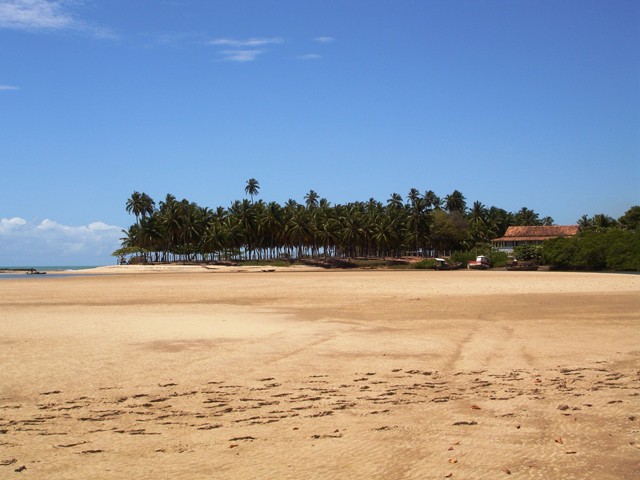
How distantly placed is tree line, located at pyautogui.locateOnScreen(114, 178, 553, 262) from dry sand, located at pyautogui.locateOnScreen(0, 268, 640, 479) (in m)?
101

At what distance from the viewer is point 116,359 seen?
13.0 meters

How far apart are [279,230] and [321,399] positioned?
113 m

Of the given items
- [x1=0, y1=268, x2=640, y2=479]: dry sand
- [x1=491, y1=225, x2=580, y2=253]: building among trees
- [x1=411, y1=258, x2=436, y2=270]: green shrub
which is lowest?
[x1=0, y1=268, x2=640, y2=479]: dry sand

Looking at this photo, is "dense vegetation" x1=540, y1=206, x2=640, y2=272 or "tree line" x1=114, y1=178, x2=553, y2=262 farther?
"tree line" x1=114, y1=178, x2=553, y2=262

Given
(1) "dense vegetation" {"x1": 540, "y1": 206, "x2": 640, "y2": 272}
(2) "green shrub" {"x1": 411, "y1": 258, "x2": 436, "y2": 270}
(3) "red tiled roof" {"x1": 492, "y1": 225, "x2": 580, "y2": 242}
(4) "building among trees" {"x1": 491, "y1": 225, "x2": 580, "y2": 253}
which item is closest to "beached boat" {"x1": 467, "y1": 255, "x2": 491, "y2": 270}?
(2) "green shrub" {"x1": 411, "y1": 258, "x2": 436, "y2": 270}

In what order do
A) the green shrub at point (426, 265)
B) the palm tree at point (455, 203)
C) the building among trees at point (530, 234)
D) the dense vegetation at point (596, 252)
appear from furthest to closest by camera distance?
the palm tree at point (455, 203)
the building among trees at point (530, 234)
the green shrub at point (426, 265)
the dense vegetation at point (596, 252)

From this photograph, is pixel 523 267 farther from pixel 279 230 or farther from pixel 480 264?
pixel 279 230

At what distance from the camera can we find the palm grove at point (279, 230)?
120m

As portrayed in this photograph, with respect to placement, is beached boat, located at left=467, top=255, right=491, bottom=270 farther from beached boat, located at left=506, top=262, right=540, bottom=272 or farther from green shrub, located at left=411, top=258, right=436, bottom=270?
green shrub, located at left=411, top=258, right=436, bottom=270

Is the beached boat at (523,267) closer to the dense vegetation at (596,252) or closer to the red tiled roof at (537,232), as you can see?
the dense vegetation at (596,252)

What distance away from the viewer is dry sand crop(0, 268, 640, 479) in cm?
641

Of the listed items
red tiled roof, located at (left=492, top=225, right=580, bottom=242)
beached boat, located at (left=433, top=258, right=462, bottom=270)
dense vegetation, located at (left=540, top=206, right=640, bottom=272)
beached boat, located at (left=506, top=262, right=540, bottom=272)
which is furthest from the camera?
red tiled roof, located at (left=492, top=225, right=580, bottom=242)

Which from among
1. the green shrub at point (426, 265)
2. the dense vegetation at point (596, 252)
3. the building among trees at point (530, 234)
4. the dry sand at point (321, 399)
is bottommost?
the dry sand at point (321, 399)

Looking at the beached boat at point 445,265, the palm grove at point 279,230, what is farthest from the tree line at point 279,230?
the beached boat at point 445,265
